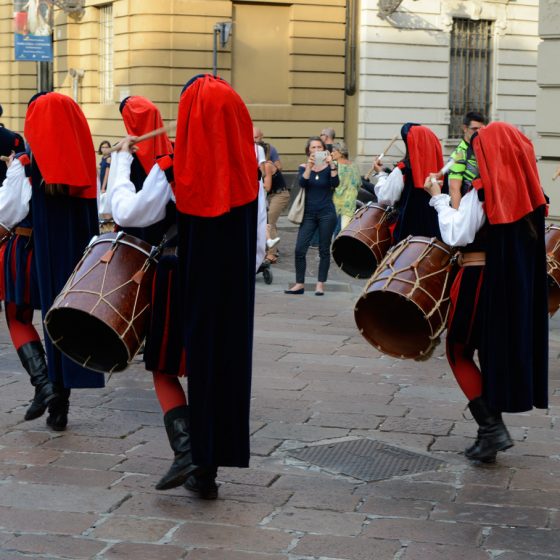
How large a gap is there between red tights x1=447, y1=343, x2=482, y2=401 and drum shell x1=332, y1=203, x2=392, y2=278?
10.7 ft

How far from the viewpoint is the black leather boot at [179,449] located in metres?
5.58

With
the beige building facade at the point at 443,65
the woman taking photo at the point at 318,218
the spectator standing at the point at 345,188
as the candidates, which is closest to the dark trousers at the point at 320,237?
the woman taking photo at the point at 318,218

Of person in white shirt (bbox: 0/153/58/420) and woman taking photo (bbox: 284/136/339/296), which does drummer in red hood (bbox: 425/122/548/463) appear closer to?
person in white shirt (bbox: 0/153/58/420)

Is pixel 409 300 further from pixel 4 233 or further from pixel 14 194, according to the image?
pixel 4 233

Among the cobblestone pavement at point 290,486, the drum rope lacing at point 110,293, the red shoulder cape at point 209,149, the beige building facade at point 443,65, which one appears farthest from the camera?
the beige building facade at point 443,65

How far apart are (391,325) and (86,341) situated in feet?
5.43

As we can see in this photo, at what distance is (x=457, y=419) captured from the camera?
24.3ft

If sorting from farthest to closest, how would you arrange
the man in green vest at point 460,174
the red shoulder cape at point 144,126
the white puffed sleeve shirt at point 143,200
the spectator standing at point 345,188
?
the spectator standing at point 345,188 → the man in green vest at point 460,174 → the red shoulder cape at point 144,126 → the white puffed sleeve shirt at point 143,200

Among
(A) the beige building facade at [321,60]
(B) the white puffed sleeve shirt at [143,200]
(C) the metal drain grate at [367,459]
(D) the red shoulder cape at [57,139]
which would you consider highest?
(A) the beige building facade at [321,60]

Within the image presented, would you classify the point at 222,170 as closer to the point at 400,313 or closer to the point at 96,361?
the point at 96,361

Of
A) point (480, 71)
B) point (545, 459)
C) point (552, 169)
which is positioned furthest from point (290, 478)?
point (480, 71)

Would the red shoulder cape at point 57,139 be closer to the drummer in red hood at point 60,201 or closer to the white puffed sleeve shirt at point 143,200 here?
the drummer in red hood at point 60,201

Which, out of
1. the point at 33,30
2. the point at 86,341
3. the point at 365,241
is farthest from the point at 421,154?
the point at 33,30

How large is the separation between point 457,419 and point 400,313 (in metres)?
1.24
